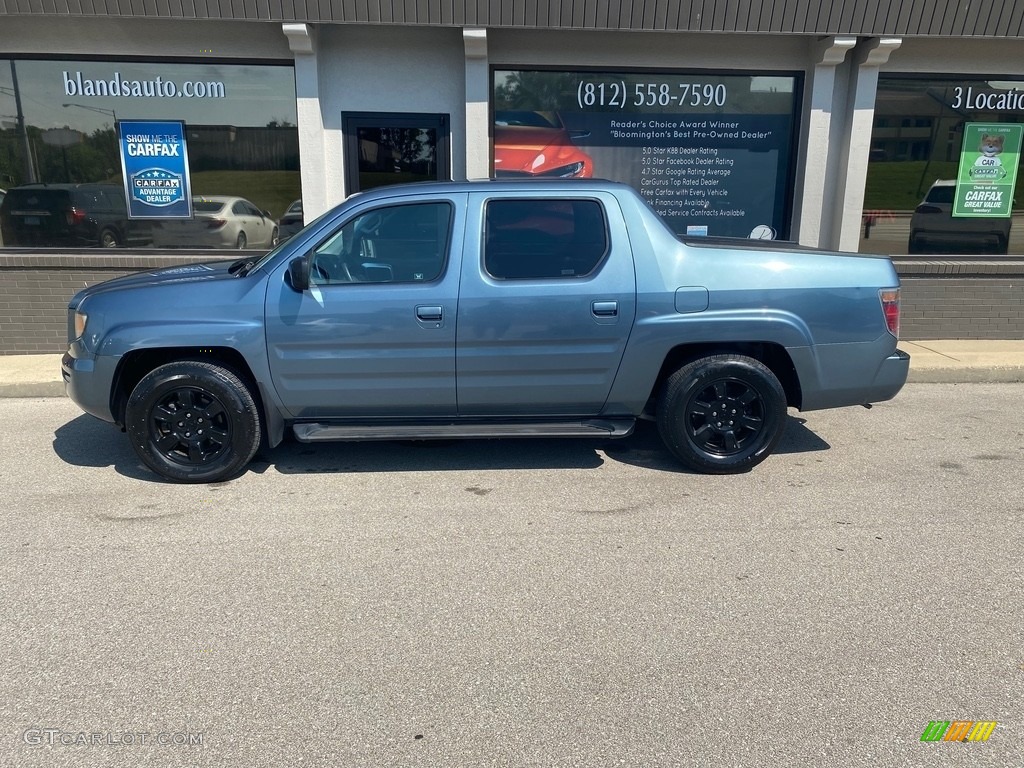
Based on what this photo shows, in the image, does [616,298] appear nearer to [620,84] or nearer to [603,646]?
[603,646]

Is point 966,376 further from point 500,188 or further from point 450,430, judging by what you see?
point 450,430

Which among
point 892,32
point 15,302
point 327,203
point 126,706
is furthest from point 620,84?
point 126,706

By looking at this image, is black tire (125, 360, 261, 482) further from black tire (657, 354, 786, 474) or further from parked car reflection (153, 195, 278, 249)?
parked car reflection (153, 195, 278, 249)

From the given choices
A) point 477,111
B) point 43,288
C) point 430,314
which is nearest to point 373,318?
point 430,314

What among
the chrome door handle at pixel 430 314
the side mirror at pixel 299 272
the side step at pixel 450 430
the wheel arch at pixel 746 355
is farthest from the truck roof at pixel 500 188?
the side step at pixel 450 430

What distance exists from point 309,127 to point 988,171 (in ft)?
25.4

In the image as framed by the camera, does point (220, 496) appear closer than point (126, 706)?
No

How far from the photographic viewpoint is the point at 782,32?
7852 millimetres

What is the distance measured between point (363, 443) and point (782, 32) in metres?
5.99

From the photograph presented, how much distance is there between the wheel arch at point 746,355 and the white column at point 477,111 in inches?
165

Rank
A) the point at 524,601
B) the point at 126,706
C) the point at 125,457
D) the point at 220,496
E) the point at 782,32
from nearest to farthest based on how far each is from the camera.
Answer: the point at 126,706 < the point at 524,601 < the point at 220,496 < the point at 125,457 < the point at 782,32

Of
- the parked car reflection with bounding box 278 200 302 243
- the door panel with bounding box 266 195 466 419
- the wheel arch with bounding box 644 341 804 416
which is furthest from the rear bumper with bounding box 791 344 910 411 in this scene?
the parked car reflection with bounding box 278 200 302 243

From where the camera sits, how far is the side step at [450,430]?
4852mm

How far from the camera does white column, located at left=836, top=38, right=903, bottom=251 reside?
8.28 metres
